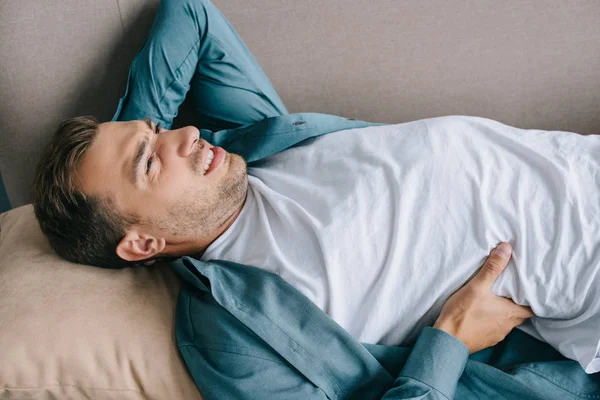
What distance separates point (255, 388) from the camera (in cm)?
98

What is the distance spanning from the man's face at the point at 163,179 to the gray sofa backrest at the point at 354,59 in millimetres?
323

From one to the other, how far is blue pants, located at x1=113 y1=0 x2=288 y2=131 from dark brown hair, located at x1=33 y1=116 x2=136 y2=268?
0.22 meters

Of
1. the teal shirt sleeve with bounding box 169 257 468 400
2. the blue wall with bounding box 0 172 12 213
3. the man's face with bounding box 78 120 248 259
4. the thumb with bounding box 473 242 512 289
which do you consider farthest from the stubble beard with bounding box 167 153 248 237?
→ the blue wall with bounding box 0 172 12 213

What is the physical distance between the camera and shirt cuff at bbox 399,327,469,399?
1.01 meters

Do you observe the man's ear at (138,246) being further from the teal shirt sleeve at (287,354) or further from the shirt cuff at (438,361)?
the shirt cuff at (438,361)

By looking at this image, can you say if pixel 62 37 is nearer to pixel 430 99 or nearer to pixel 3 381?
pixel 3 381

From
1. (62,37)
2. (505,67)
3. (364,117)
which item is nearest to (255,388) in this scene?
(364,117)

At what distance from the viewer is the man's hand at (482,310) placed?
1.05 meters

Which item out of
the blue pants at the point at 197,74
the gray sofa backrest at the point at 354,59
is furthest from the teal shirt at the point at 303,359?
the gray sofa backrest at the point at 354,59

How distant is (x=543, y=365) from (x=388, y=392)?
33 cm

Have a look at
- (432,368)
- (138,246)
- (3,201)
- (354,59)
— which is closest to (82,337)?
(138,246)

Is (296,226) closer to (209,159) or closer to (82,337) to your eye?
(209,159)

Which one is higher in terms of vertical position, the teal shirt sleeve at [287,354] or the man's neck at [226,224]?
the man's neck at [226,224]

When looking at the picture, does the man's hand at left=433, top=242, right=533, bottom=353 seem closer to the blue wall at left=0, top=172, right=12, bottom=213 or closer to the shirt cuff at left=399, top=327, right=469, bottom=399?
Result: the shirt cuff at left=399, top=327, right=469, bottom=399
